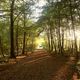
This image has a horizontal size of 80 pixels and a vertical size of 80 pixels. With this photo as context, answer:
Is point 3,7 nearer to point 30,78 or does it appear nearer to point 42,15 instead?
point 42,15

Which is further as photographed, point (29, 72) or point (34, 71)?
point (34, 71)

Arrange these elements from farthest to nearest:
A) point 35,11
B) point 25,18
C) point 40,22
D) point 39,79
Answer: point 25,18 → point 40,22 → point 35,11 → point 39,79

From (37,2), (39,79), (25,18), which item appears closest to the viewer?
(39,79)

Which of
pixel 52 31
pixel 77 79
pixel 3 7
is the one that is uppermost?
pixel 3 7

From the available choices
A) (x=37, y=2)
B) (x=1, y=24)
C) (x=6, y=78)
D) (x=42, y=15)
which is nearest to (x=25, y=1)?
(x=37, y=2)

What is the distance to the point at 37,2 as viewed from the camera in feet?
89.1

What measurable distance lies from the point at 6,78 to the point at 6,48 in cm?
3606

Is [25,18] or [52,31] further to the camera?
[52,31]

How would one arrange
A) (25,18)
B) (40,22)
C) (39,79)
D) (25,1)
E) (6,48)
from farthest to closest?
(6,48) < (25,18) < (40,22) < (25,1) < (39,79)

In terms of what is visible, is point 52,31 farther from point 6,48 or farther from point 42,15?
point 6,48

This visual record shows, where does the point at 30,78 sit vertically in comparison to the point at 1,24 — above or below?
below

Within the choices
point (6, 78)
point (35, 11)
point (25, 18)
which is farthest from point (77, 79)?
point (25, 18)

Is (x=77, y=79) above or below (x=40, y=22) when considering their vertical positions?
below

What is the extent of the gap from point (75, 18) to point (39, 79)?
17.9 meters
